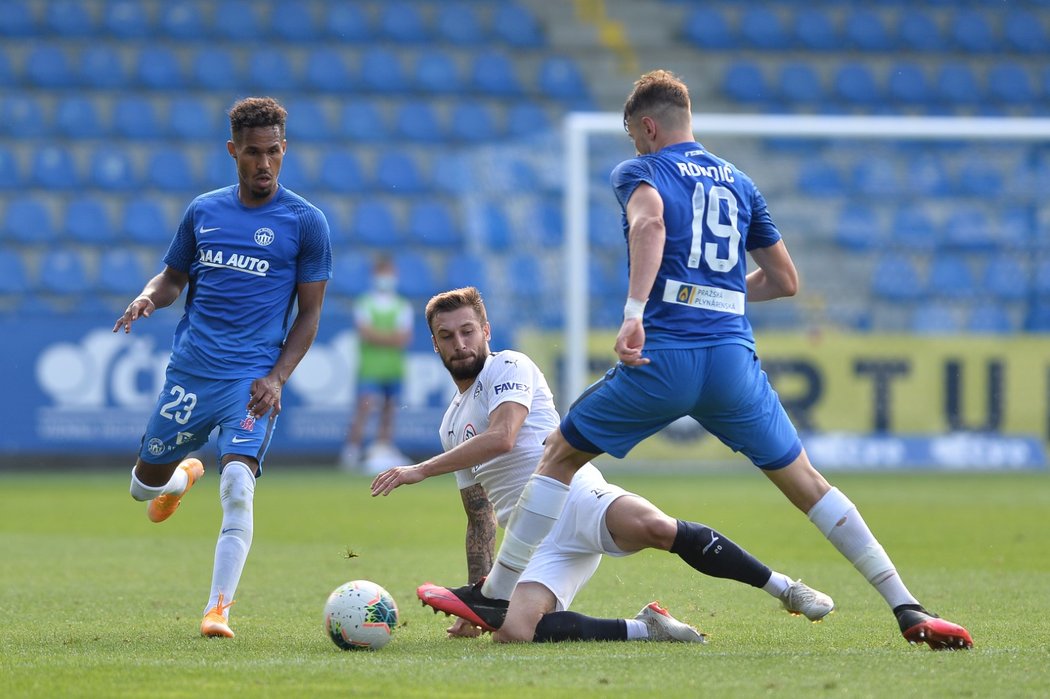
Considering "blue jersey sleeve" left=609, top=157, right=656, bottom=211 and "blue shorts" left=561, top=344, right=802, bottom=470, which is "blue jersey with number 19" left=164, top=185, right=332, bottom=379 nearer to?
"blue jersey sleeve" left=609, top=157, right=656, bottom=211

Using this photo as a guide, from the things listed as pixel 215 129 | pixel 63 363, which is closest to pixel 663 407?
pixel 63 363

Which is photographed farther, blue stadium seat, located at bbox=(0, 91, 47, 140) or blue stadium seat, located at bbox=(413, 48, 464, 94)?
blue stadium seat, located at bbox=(413, 48, 464, 94)

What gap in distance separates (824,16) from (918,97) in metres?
2.18

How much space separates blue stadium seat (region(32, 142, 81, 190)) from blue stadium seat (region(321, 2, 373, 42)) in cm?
434

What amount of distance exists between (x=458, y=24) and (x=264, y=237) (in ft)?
54.5

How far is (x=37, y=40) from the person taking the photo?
2138 cm

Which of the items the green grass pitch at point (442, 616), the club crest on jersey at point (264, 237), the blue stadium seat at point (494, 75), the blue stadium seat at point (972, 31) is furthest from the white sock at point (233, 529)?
the blue stadium seat at point (972, 31)

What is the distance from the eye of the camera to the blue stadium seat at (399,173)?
20.9 m

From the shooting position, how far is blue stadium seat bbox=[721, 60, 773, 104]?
2261 cm

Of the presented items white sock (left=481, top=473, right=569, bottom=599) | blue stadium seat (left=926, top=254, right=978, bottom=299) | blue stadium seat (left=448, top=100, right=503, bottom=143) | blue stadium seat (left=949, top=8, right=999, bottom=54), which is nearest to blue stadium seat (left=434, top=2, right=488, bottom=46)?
blue stadium seat (left=448, top=100, right=503, bottom=143)

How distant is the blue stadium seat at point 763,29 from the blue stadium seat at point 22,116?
10562 millimetres

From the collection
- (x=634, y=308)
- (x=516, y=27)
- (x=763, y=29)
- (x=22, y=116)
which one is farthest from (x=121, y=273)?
(x=634, y=308)

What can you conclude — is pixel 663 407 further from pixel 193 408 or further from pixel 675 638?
pixel 193 408

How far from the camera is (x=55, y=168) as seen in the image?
20.2 metres
